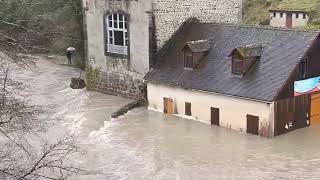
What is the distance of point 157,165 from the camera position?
20.0m

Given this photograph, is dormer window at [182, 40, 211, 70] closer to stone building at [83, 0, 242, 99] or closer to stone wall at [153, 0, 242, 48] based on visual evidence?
stone building at [83, 0, 242, 99]

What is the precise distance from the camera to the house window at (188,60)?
83.3 ft

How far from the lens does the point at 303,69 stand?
2256cm

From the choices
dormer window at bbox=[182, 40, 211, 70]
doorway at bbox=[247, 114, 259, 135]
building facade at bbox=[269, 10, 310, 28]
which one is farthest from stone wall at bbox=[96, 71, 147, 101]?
building facade at bbox=[269, 10, 310, 28]

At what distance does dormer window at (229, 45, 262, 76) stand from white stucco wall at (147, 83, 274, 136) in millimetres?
1288

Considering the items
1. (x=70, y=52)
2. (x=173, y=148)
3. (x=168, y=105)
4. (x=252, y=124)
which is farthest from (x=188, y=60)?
(x=70, y=52)

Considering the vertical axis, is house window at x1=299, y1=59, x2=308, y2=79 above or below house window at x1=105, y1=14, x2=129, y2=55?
below

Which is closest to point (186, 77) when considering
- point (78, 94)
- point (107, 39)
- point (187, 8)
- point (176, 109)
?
point (176, 109)

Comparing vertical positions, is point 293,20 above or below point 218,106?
above

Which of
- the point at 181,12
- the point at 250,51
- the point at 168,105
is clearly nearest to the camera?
the point at 250,51

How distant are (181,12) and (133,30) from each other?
8.76 ft

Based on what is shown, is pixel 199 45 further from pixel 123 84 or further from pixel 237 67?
pixel 123 84

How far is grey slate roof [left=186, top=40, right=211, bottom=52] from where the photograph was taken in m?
25.1

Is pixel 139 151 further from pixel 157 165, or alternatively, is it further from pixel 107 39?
pixel 107 39
